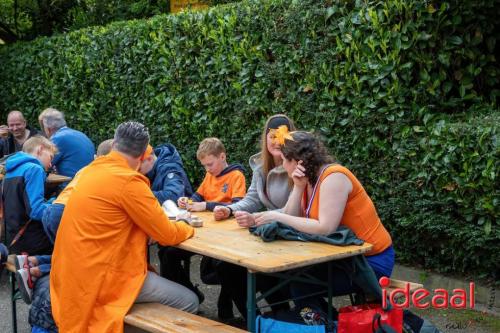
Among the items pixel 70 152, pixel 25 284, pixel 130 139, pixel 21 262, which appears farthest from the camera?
pixel 70 152

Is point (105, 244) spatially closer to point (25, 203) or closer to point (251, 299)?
point (251, 299)

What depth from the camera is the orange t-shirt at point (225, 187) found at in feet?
20.4

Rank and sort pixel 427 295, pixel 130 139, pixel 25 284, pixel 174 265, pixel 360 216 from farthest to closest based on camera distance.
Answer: pixel 174 265 < pixel 427 295 < pixel 25 284 < pixel 130 139 < pixel 360 216

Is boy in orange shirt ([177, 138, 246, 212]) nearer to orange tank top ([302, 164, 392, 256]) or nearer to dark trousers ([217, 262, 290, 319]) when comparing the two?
dark trousers ([217, 262, 290, 319])

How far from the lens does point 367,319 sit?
4336 millimetres

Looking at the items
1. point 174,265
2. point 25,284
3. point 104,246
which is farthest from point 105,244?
point 174,265

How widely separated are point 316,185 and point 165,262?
1.87 m

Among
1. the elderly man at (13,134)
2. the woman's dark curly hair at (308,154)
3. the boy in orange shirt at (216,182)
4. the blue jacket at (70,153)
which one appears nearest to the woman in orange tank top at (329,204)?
the woman's dark curly hair at (308,154)

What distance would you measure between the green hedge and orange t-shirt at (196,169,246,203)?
1224 mm

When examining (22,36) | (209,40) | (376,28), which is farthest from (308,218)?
(22,36)

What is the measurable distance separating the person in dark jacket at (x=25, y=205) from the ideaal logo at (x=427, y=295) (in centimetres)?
288

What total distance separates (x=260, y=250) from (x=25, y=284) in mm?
1977

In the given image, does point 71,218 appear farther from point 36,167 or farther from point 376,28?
point 376,28

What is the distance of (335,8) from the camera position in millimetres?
6938
